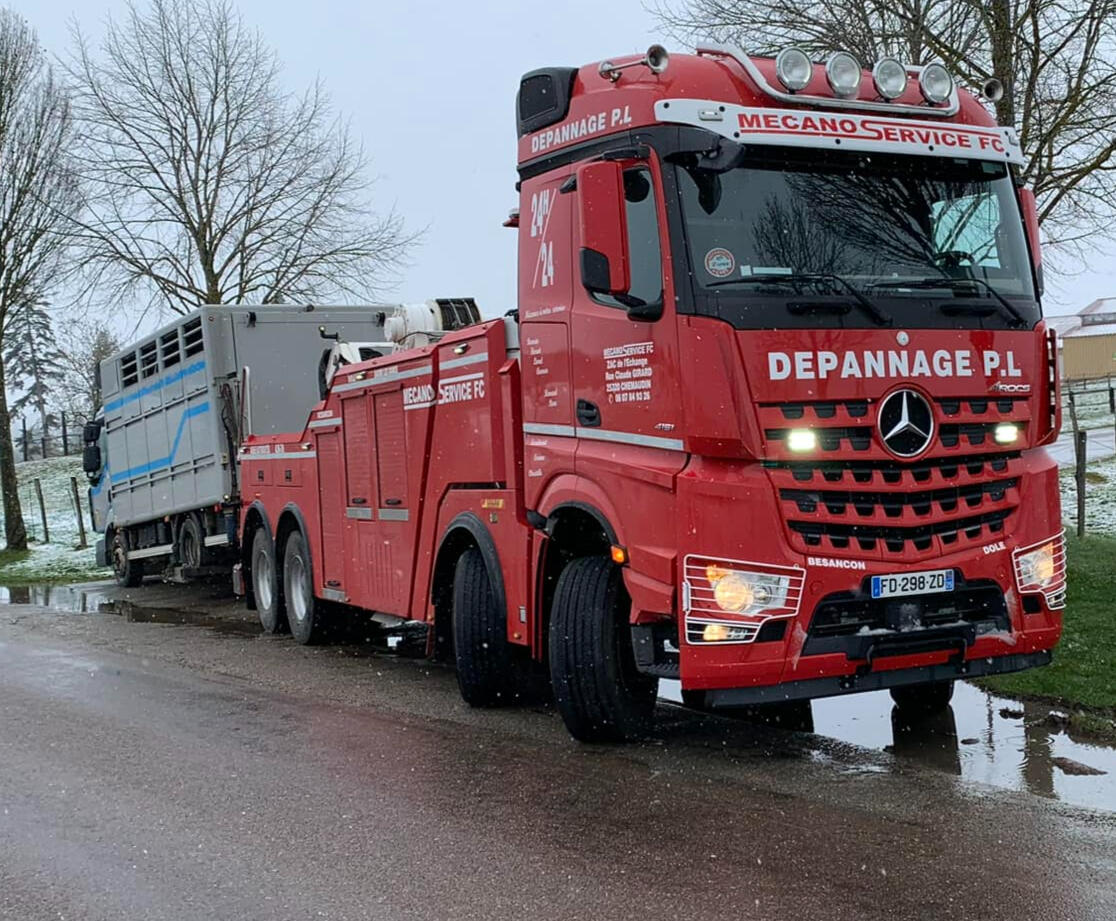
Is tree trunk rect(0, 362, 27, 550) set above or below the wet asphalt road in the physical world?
above

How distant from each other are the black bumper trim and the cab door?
1196 millimetres

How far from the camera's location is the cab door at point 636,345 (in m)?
6.60

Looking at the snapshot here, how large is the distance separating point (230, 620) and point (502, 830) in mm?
9751

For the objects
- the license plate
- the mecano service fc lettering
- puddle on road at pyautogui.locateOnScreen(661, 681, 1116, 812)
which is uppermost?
the mecano service fc lettering

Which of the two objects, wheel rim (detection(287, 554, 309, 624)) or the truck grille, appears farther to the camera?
wheel rim (detection(287, 554, 309, 624))

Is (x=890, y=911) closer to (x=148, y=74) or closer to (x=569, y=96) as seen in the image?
(x=569, y=96)

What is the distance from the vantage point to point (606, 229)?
6.74 metres

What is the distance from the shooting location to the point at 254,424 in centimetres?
1541

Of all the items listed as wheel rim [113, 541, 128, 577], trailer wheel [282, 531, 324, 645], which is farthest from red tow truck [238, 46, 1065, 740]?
wheel rim [113, 541, 128, 577]

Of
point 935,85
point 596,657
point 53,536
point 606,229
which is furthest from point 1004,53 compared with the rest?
point 53,536

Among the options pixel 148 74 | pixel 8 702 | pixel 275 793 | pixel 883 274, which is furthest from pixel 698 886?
pixel 148 74

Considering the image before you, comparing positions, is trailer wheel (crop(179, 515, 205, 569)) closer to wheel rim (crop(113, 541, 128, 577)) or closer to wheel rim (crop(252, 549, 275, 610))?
wheel rim (crop(113, 541, 128, 577))

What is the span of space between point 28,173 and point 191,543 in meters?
13.4

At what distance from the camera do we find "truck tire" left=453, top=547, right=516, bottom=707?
845 centimetres
